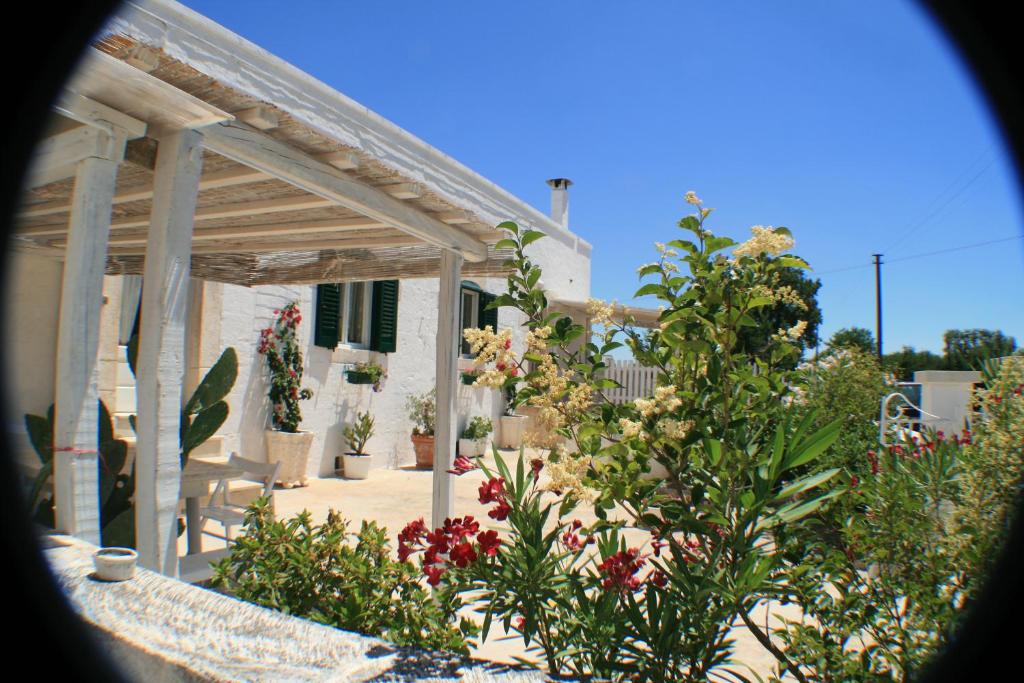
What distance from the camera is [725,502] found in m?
1.73

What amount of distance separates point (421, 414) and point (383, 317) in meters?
1.76

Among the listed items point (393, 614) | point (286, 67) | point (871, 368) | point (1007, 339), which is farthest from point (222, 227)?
point (871, 368)

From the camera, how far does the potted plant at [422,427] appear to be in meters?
9.94

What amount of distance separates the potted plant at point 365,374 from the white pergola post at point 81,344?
242 inches

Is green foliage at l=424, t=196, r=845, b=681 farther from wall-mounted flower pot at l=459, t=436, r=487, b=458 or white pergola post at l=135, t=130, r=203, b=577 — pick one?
wall-mounted flower pot at l=459, t=436, r=487, b=458

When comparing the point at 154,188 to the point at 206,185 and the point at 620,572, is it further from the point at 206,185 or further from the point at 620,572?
the point at 620,572

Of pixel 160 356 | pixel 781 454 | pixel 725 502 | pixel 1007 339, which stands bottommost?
pixel 725 502

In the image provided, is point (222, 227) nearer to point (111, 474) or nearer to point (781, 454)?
point (111, 474)

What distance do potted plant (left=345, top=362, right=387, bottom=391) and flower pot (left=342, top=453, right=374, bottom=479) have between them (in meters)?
1.04

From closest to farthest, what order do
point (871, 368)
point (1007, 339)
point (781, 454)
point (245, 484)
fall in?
point (781, 454)
point (1007, 339)
point (245, 484)
point (871, 368)

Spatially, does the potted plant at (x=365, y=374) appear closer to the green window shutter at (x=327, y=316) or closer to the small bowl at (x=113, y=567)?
the green window shutter at (x=327, y=316)

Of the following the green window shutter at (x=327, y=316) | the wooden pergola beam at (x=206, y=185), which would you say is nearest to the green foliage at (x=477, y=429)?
the green window shutter at (x=327, y=316)

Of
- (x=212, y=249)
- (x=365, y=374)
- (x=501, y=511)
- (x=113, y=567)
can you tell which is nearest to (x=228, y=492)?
(x=212, y=249)

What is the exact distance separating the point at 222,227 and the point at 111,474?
218 centimetres
